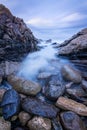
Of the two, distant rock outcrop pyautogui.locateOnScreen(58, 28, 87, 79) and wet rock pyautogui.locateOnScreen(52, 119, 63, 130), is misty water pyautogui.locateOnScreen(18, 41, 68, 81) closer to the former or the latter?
distant rock outcrop pyautogui.locateOnScreen(58, 28, 87, 79)

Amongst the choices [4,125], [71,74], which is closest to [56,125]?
[4,125]

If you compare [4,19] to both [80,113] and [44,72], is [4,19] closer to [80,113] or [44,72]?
[44,72]

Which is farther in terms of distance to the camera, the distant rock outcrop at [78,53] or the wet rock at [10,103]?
the distant rock outcrop at [78,53]

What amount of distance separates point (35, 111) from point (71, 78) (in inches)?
86.7

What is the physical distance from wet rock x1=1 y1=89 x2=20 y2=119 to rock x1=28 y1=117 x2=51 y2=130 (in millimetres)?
688

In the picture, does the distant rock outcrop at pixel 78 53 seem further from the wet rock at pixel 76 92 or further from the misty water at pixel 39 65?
the wet rock at pixel 76 92

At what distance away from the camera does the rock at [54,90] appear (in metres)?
7.82

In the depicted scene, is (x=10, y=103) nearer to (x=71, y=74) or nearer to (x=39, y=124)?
(x=39, y=124)

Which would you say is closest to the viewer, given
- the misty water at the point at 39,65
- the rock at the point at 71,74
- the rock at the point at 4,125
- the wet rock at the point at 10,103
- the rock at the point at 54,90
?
the rock at the point at 4,125

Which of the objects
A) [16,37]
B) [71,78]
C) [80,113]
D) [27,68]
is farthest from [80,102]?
[16,37]

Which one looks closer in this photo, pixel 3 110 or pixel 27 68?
pixel 3 110

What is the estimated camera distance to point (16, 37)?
10.6 m

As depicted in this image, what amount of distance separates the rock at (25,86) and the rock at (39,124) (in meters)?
1.20

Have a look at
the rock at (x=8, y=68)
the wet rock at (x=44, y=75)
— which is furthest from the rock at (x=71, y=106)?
the rock at (x=8, y=68)
